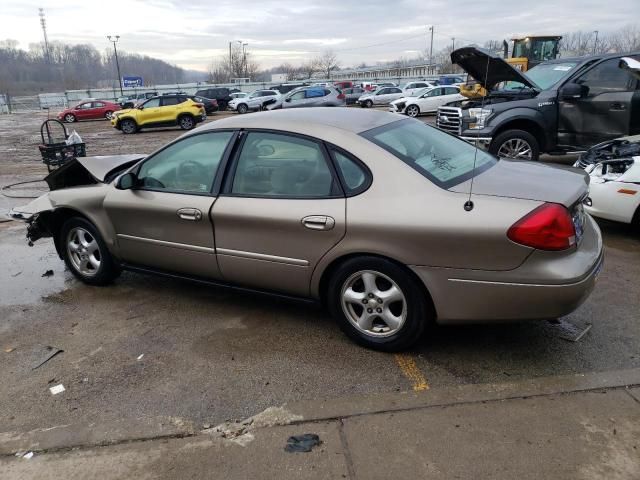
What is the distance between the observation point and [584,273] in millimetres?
2877

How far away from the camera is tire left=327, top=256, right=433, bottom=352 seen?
3.12 metres

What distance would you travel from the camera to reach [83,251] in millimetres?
4723

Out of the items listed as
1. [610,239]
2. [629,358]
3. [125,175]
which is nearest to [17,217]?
[125,175]

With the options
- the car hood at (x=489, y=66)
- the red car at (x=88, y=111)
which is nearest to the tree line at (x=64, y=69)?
the red car at (x=88, y=111)

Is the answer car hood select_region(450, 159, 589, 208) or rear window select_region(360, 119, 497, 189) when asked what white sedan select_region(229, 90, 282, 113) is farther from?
car hood select_region(450, 159, 589, 208)

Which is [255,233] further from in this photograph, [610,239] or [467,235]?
[610,239]

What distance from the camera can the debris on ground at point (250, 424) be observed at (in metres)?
2.66

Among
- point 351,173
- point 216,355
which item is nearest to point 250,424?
point 216,355

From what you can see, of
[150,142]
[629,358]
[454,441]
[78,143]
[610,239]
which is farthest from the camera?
[150,142]

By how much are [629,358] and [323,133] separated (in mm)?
2438

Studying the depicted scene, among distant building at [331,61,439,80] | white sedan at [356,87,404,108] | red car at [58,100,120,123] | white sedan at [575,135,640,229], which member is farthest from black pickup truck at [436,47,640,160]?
distant building at [331,61,439,80]

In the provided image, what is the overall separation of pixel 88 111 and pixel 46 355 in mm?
33806

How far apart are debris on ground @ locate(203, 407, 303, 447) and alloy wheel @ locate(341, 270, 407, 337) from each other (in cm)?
80

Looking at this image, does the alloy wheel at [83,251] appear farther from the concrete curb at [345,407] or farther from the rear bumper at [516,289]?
the rear bumper at [516,289]
